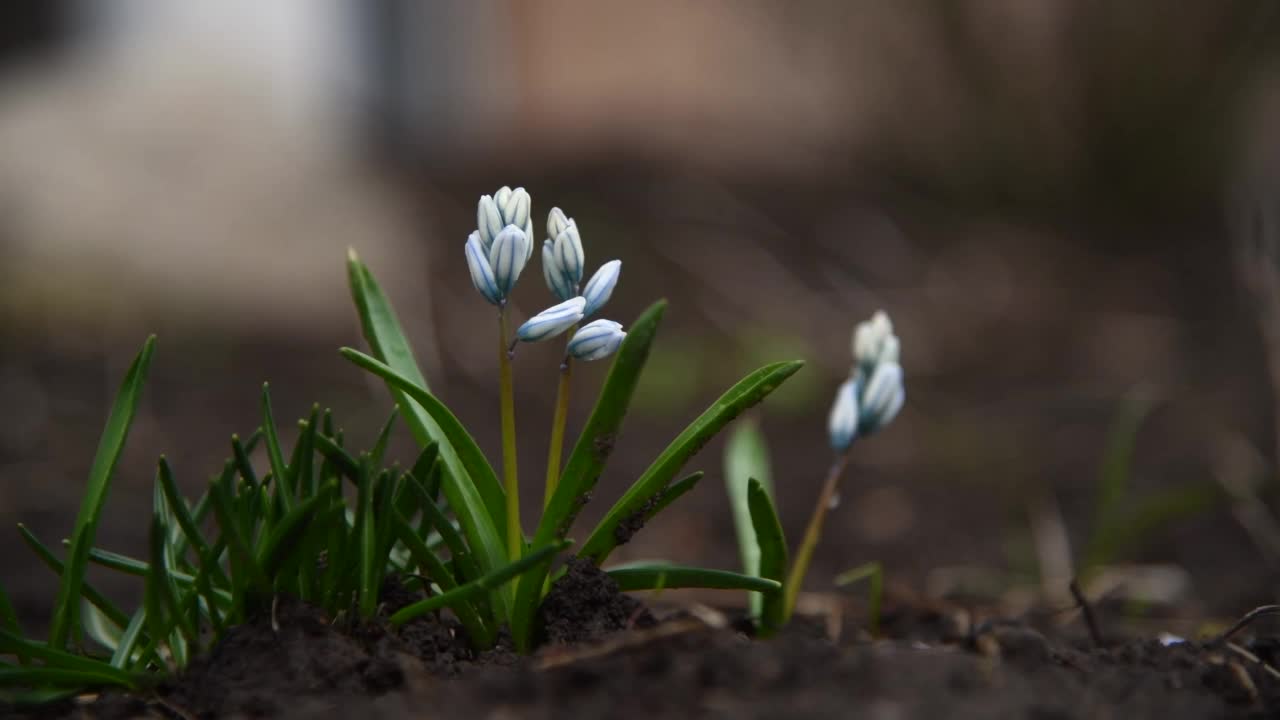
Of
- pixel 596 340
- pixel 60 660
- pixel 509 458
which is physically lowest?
pixel 60 660

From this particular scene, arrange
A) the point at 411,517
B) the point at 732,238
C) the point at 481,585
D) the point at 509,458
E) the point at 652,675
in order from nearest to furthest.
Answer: the point at 652,675 → the point at 481,585 → the point at 509,458 → the point at 411,517 → the point at 732,238

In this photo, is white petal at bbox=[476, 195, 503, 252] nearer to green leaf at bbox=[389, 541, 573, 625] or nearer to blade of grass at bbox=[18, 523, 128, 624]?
green leaf at bbox=[389, 541, 573, 625]

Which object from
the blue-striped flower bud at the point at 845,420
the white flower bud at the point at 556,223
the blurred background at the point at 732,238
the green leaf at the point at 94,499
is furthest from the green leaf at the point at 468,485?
the blurred background at the point at 732,238

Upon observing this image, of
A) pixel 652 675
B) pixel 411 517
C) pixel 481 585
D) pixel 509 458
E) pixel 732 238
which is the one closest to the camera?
pixel 652 675

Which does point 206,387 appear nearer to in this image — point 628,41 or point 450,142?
point 450,142

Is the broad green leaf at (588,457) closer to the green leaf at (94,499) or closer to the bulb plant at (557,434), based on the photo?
the bulb plant at (557,434)

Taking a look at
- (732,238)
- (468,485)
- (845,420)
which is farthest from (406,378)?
(732,238)

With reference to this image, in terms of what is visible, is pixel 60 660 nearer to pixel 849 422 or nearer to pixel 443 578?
pixel 443 578
